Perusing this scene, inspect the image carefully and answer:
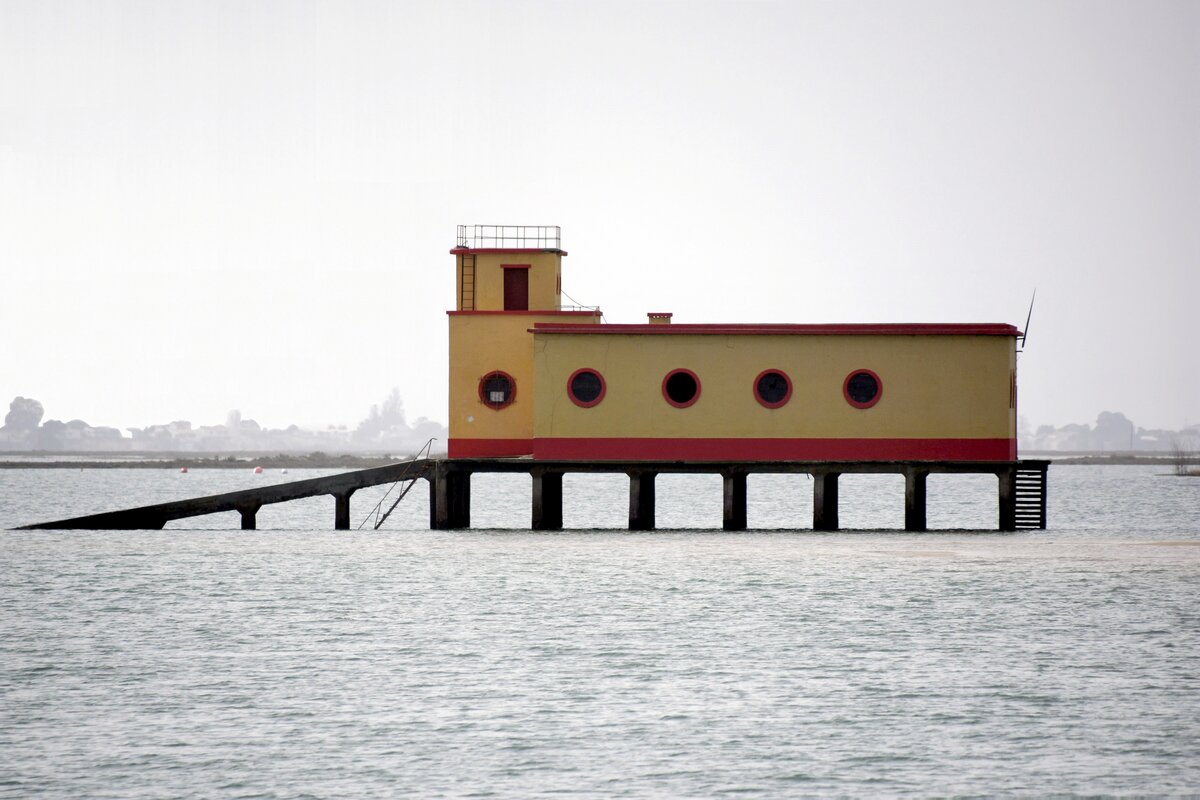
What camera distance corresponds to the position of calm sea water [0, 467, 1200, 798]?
18109 mm

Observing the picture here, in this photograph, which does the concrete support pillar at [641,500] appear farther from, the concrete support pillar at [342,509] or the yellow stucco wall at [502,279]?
the concrete support pillar at [342,509]

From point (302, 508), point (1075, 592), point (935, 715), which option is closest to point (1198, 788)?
point (935, 715)

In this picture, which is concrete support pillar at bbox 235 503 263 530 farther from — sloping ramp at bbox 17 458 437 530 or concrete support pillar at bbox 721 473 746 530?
concrete support pillar at bbox 721 473 746 530

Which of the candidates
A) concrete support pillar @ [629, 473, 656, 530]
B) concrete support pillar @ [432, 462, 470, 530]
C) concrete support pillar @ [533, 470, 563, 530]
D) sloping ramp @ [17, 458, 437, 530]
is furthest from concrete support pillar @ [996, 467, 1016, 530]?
sloping ramp @ [17, 458, 437, 530]

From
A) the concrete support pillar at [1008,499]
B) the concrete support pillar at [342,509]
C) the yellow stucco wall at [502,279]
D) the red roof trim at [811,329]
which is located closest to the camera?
the red roof trim at [811,329]

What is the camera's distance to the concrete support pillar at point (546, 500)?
139 feet

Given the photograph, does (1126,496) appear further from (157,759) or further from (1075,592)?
(157,759)

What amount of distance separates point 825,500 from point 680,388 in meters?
6.35

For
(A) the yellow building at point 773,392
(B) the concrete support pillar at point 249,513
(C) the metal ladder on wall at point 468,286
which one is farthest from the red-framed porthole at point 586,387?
(B) the concrete support pillar at point 249,513

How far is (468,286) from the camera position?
42969 millimetres

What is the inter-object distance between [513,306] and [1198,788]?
28.0 metres

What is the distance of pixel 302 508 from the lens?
301 feet

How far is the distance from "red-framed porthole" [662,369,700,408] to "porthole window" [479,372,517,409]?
4512mm

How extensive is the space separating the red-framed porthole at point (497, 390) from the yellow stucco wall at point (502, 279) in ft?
6.84
